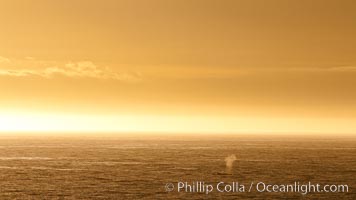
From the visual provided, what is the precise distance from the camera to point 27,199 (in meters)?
Answer: 82.6

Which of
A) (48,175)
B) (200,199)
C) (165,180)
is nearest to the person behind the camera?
(200,199)

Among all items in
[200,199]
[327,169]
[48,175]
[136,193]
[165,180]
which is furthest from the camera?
[327,169]

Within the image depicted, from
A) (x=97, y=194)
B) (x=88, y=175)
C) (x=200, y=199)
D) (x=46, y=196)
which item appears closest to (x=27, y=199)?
(x=46, y=196)

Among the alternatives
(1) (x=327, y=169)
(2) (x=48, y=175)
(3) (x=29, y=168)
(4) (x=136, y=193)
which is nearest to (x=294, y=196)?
(4) (x=136, y=193)

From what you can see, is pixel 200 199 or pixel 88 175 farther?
pixel 88 175

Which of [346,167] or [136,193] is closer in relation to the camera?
[136,193]

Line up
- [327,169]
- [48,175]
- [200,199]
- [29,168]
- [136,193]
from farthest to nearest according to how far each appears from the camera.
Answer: [29,168] → [327,169] → [48,175] → [136,193] → [200,199]

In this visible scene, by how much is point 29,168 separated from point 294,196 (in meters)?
72.5

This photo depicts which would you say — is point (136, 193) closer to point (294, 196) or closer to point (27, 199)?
point (27, 199)

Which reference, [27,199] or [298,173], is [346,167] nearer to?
[298,173]

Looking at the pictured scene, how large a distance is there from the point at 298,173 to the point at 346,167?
20549 millimetres

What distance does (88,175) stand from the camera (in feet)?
383

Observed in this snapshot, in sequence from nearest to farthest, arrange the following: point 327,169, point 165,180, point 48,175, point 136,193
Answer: point 136,193
point 165,180
point 48,175
point 327,169

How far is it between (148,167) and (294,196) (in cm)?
5479
